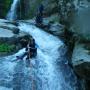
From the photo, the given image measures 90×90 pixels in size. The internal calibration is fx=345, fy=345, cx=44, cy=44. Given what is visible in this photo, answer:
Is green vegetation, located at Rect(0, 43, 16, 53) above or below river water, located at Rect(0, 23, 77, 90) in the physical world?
above

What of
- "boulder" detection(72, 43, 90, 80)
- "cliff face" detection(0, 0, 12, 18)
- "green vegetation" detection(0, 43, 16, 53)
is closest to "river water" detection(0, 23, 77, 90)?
"green vegetation" detection(0, 43, 16, 53)

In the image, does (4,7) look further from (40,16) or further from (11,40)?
(11,40)

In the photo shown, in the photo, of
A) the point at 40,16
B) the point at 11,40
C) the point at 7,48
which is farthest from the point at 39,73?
the point at 40,16

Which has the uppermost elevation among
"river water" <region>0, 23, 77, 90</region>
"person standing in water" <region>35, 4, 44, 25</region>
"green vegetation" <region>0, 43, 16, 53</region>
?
"person standing in water" <region>35, 4, 44, 25</region>

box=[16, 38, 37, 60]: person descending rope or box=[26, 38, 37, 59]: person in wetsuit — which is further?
box=[26, 38, 37, 59]: person in wetsuit

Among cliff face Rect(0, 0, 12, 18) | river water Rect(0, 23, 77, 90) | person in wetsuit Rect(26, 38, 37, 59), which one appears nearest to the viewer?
river water Rect(0, 23, 77, 90)

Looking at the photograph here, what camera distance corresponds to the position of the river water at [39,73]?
16.6m

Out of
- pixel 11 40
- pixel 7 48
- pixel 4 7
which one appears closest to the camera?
pixel 7 48

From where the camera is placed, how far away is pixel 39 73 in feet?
56.7

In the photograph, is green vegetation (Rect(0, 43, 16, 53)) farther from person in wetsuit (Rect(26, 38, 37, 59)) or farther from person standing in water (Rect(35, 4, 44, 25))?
person standing in water (Rect(35, 4, 44, 25))

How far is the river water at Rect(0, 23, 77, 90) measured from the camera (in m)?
16.6

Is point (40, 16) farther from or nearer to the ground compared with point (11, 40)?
farther from the ground

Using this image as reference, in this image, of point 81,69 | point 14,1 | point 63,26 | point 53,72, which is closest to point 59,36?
point 63,26

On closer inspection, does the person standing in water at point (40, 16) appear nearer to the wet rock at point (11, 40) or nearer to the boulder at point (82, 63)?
the wet rock at point (11, 40)
